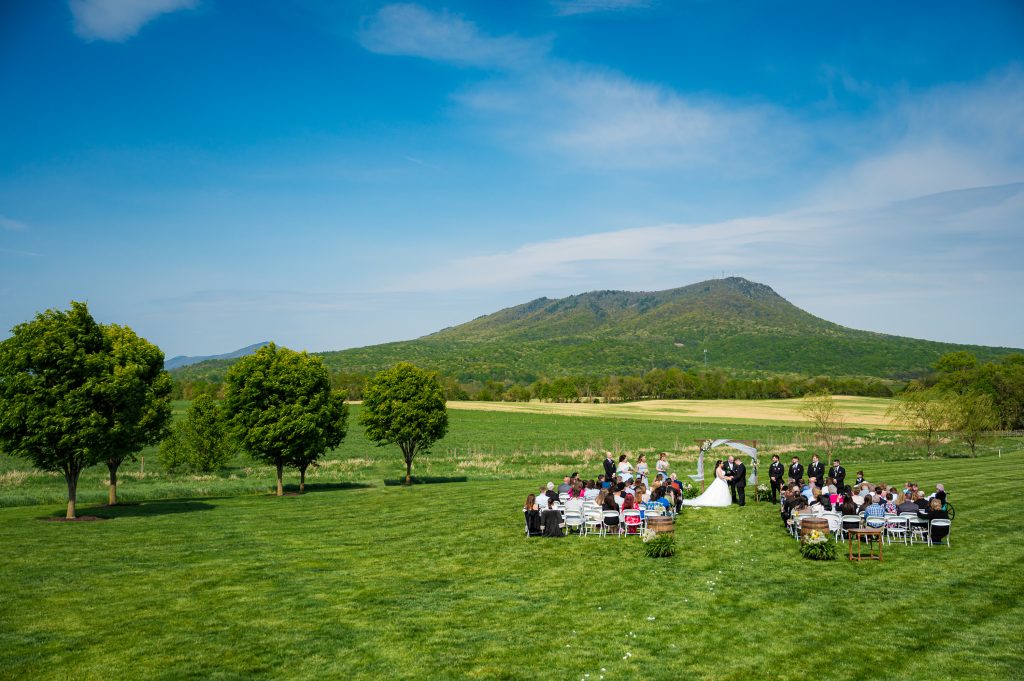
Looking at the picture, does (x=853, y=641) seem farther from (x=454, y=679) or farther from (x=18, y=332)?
(x=18, y=332)

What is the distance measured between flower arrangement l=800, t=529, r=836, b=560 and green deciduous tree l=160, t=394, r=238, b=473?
40.5m

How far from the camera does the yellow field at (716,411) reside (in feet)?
299

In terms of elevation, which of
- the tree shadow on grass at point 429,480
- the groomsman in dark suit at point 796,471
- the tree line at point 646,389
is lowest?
the tree shadow on grass at point 429,480

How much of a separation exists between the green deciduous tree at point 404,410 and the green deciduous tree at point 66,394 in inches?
653

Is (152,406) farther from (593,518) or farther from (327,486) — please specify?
(593,518)

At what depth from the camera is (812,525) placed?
17.6 metres

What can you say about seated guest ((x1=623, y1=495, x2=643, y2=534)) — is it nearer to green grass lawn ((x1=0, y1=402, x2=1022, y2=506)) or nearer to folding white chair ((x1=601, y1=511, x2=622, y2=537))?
folding white chair ((x1=601, y1=511, x2=622, y2=537))

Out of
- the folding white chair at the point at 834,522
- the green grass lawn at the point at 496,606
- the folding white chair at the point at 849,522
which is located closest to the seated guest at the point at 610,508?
the green grass lawn at the point at 496,606

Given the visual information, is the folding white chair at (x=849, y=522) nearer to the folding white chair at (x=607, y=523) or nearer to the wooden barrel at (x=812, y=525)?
the wooden barrel at (x=812, y=525)

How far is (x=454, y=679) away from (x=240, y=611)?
5757 mm

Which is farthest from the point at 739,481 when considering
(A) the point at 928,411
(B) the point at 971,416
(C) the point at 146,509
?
(B) the point at 971,416

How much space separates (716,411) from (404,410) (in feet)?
245

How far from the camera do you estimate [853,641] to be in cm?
1138

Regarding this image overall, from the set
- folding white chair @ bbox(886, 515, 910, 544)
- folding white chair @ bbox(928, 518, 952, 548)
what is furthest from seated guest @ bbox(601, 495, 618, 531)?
folding white chair @ bbox(928, 518, 952, 548)
